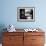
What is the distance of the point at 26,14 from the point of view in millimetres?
4434

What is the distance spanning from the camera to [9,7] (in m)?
4.41

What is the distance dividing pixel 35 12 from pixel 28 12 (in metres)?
0.23

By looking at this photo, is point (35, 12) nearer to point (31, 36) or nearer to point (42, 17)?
point (42, 17)

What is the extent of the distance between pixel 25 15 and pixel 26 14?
5cm

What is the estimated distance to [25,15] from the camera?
444 cm

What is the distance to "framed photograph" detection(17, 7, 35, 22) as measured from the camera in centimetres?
439

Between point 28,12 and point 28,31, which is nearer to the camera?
point 28,31

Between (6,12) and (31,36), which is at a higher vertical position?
(6,12)

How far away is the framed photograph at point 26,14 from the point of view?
14.4 ft

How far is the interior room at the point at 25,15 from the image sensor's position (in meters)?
4.39

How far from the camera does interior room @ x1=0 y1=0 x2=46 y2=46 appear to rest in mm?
4395

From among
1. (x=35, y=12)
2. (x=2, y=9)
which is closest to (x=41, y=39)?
(x=35, y=12)

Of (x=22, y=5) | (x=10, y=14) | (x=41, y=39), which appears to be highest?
(x=22, y=5)

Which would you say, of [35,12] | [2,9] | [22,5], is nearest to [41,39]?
[35,12]
